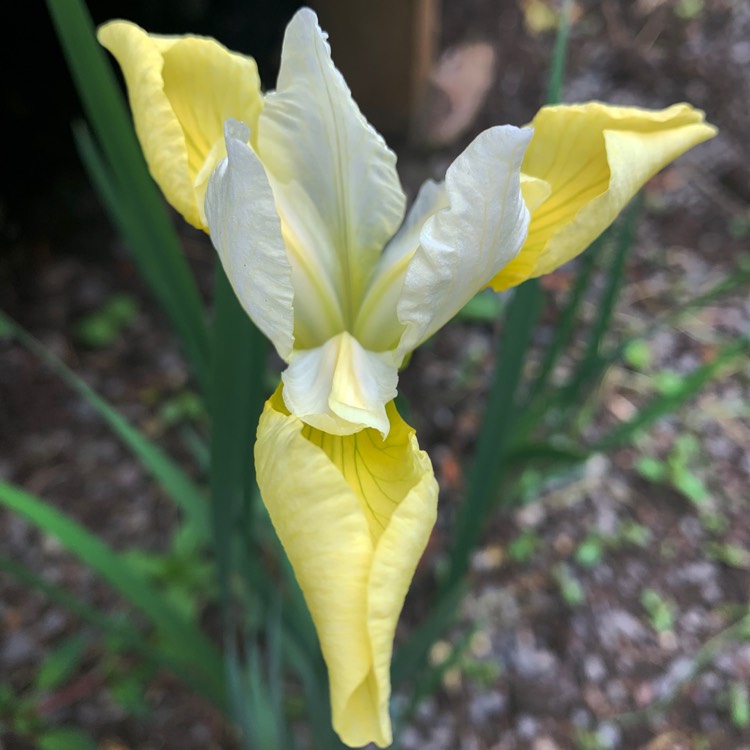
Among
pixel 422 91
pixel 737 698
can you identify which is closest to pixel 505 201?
pixel 737 698

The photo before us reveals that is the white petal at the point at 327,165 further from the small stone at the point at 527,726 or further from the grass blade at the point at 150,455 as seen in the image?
the small stone at the point at 527,726

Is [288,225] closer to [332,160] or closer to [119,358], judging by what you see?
[332,160]

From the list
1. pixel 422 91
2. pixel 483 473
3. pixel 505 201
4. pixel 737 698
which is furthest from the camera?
pixel 422 91

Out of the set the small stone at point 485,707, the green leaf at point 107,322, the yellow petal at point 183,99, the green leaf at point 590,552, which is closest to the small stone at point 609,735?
the small stone at point 485,707

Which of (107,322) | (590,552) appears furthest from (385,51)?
(590,552)

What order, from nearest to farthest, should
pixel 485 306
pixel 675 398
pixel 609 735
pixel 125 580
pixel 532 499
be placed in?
pixel 125 580, pixel 675 398, pixel 609 735, pixel 532 499, pixel 485 306

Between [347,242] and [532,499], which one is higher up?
→ [347,242]

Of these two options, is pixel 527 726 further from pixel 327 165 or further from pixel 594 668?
pixel 327 165
